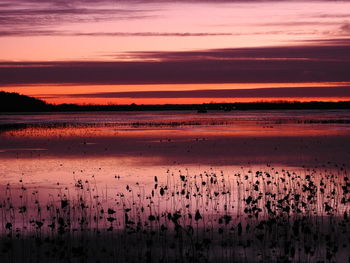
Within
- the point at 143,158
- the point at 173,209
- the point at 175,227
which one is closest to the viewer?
the point at 175,227

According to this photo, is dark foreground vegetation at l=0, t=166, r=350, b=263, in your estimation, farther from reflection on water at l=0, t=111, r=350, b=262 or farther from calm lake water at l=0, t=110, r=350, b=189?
calm lake water at l=0, t=110, r=350, b=189

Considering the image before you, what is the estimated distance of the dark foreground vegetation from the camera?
489 inches

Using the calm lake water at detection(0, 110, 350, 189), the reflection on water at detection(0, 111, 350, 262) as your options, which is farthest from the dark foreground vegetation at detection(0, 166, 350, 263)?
the calm lake water at detection(0, 110, 350, 189)

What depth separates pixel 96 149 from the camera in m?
39.9

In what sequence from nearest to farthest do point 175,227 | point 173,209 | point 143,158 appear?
point 175,227, point 173,209, point 143,158

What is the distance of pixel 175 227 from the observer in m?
13.4

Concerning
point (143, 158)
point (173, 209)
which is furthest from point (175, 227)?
point (143, 158)

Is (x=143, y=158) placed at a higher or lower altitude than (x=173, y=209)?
higher

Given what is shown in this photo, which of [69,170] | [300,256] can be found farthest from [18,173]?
[300,256]

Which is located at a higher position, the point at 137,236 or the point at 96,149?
the point at 96,149

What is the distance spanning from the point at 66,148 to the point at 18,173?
14.1 m

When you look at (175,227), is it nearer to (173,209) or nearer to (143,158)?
(173,209)

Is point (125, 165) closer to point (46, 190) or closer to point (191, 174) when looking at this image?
point (191, 174)

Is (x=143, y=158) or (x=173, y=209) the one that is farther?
(x=143, y=158)
